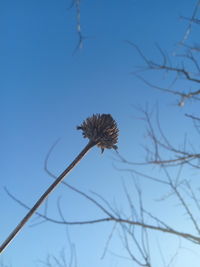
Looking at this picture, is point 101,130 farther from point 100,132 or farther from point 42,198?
point 42,198

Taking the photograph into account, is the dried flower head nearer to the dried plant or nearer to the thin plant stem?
the dried plant

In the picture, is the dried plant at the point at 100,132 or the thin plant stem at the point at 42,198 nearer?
the thin plant stem at the point at 42,198

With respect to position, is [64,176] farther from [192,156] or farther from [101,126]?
[192,156]

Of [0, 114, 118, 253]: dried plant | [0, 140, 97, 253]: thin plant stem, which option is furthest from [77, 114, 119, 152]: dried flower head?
[0, 140, 97, 253]: thin plant stem

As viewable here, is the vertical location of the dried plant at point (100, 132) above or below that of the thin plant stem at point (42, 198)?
above

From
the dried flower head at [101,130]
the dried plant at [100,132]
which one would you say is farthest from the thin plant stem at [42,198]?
the dried flower head at [101,130]

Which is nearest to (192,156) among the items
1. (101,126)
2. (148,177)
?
(148,177)

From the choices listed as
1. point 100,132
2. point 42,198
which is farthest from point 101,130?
point 42,198

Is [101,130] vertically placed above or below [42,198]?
above

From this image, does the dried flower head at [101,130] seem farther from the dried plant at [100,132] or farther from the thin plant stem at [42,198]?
the thin plant stem at [42,198]
